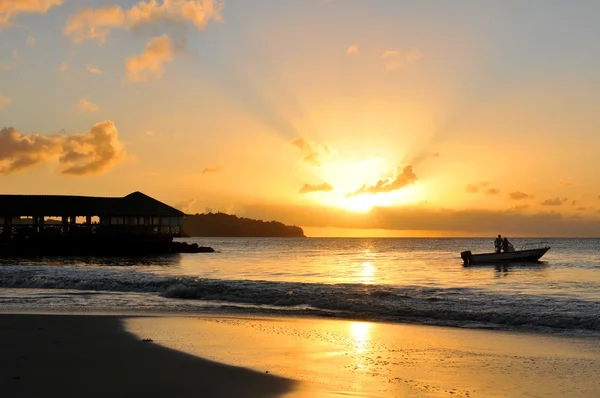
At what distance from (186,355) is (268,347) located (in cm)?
183

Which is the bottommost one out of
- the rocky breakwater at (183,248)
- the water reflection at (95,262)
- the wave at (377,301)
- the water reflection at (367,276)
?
the water reflection at (367,276)

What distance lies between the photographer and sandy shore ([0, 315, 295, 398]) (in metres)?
8.93

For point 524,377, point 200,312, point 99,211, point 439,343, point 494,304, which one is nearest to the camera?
point 524,377

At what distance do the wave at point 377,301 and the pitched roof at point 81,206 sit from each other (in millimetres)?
35820

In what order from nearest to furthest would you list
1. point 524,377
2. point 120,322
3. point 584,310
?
point 524,377 < point 120,322 < point 584,310

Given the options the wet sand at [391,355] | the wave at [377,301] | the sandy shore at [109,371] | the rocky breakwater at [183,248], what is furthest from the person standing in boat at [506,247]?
the sandy shore at [109,371]

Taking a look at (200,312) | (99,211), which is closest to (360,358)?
(200,312)

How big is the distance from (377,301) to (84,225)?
53457mm

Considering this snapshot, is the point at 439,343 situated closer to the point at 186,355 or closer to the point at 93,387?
the point at 186,355

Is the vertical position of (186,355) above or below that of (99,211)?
below

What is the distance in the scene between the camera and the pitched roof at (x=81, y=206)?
65.0 meters

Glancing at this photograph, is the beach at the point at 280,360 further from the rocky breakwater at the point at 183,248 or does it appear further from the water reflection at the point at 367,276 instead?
the rocky breakwater at the point at 183,248

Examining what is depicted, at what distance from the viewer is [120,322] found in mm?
15992

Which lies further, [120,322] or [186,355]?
[120,322]
